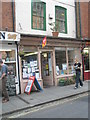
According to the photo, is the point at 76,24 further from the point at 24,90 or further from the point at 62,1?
the point at 24,90

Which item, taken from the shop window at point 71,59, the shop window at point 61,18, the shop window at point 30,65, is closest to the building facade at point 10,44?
the shop window at point 30,65

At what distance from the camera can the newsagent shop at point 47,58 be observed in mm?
9805

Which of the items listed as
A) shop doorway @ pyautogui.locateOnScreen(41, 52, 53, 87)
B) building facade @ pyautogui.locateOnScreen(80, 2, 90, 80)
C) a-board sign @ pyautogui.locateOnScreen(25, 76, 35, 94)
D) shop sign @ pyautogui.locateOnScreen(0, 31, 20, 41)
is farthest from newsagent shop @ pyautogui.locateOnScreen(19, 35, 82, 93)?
building facade @ pyautogui.locateOnScreen(80, 2, 90, 80)

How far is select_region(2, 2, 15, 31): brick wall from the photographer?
29.8 feet

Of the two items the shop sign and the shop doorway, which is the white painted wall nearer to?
the shop sign

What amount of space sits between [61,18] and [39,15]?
1998 millimetres

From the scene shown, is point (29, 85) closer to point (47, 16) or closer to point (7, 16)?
point (7, 16)

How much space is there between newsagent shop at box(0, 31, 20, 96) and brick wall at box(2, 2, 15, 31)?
27.0 inches

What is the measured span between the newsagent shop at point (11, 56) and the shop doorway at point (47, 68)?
9.25 feet

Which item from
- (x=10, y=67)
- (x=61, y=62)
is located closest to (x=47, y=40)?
(x=61, y=62)

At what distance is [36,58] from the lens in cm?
1049

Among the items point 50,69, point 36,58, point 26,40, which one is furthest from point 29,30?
point 50,69

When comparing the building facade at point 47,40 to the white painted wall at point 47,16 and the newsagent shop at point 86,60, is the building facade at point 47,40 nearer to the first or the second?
the white painted wall at point 47,16

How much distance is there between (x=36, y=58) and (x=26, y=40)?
1417mm
